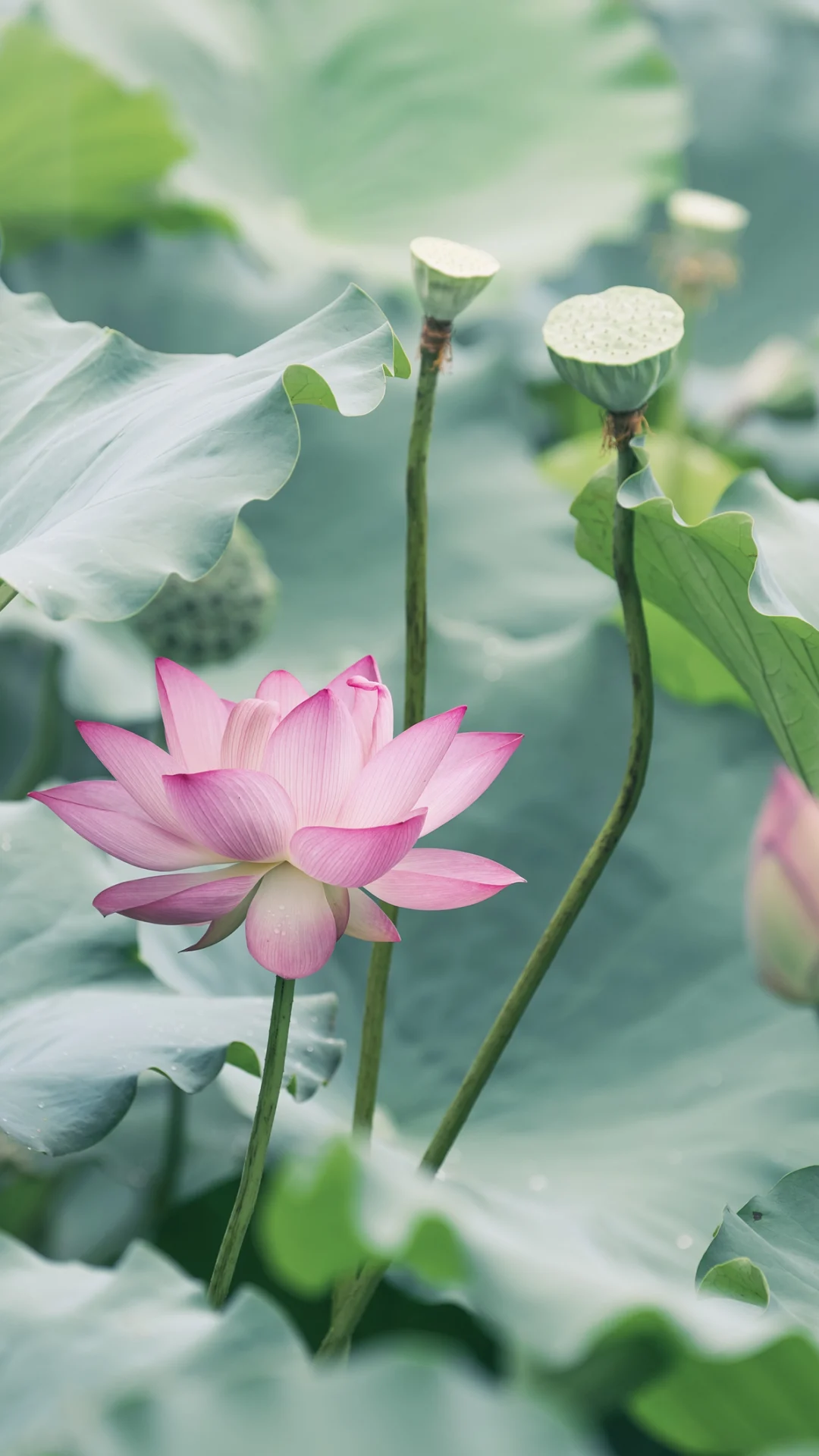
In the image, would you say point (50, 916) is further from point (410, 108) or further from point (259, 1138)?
point (410, 108)

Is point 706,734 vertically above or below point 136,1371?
below

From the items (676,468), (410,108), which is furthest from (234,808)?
(410,108)

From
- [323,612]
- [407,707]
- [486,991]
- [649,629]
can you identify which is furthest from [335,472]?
[407,707]

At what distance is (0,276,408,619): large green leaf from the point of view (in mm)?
496

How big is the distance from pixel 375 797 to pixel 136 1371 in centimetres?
18

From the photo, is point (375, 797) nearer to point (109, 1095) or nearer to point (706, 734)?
point (109, 1095)

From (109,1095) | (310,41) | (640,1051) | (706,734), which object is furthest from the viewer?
(310,41)

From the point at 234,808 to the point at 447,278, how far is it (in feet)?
0.79

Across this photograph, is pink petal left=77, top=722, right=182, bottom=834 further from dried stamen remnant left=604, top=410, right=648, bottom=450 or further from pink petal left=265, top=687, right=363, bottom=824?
dried stamen remnant left=604, top=410, right=648, bottom=450

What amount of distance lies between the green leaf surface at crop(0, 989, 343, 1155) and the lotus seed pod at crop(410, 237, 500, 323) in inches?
12.5

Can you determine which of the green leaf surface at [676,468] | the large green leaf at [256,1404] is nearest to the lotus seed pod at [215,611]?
the green leaf surface at [676,468]

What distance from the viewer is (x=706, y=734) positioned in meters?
0.96

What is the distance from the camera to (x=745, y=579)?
0.57 metres

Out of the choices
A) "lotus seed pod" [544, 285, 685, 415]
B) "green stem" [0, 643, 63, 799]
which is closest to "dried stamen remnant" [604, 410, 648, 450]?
"lotus seed pod" [544, 285, 685, 415]
